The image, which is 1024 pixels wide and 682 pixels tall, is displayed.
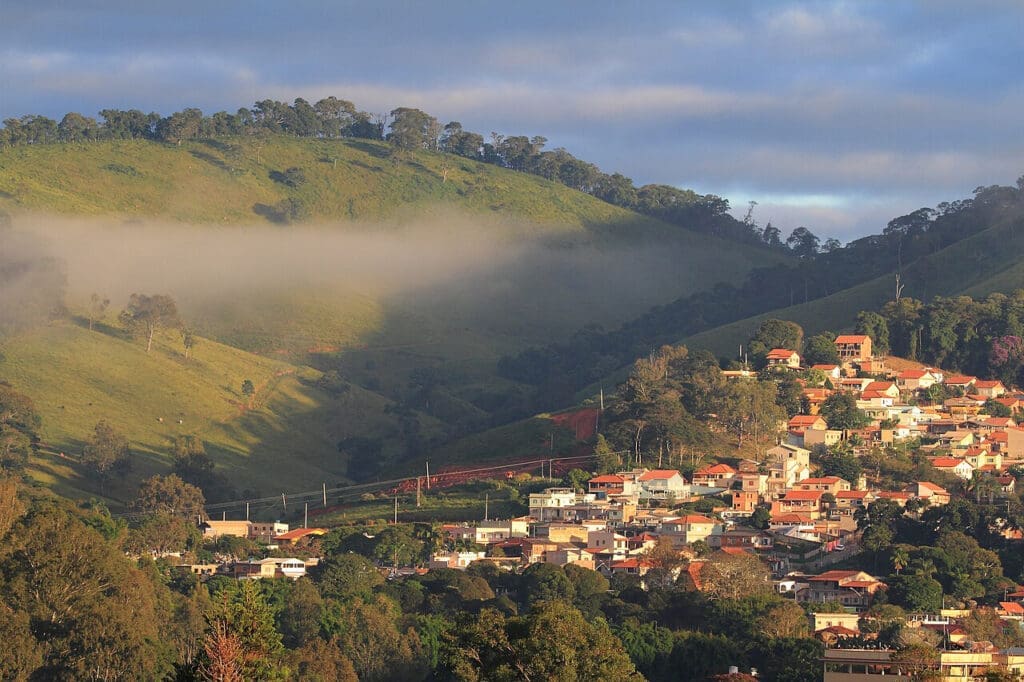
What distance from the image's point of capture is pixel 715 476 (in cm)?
13388

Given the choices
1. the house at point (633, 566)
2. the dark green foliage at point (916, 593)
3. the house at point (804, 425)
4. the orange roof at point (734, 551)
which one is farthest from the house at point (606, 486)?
the dark green foliage at point (916, 593)

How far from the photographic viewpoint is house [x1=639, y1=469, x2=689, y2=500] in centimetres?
13162

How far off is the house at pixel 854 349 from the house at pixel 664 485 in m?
30.4

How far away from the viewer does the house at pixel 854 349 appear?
15900cm

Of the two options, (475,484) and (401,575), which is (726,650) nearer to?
(401,575)

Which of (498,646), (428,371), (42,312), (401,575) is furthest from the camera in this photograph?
(428,371)

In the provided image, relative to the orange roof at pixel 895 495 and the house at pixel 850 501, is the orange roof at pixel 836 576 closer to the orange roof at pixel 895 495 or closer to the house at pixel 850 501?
the house at pixel 850 501

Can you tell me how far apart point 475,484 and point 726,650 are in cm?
4778

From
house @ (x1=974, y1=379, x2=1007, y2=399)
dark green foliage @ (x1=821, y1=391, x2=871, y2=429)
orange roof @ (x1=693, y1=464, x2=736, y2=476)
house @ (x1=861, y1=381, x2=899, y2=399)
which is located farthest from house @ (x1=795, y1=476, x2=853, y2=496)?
house @ (x1=974, y1=379, x2=1007, y2=399)

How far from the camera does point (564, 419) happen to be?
155500 mm

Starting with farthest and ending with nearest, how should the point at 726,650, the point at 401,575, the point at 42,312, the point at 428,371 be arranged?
the point at 428,371 < the point at 42,312 < the point at 401,575 < the point at 726,650

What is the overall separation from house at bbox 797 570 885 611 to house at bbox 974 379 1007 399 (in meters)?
46.5

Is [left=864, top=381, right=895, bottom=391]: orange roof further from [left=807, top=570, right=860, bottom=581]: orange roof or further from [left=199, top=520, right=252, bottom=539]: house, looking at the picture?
[left=199, top=520, right=252, bottom=539]: house

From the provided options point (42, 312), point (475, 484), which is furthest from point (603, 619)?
point (42, 312)
